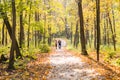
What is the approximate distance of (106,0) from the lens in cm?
3347

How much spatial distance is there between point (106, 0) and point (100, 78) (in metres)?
22.3

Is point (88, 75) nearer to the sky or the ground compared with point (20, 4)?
nearer to the ground

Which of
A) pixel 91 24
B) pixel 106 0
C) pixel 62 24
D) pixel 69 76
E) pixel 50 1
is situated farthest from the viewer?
pixel 62 24

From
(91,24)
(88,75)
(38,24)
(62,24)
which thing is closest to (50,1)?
(91,24)

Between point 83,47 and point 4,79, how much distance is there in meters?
16.4

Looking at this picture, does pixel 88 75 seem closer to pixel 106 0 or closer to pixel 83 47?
pixel 83 47

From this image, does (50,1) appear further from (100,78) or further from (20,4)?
(100,78)

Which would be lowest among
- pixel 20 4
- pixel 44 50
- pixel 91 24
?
pixel 44 50

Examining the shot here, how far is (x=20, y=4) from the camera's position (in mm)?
19922

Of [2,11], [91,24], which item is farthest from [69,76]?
[91,24]

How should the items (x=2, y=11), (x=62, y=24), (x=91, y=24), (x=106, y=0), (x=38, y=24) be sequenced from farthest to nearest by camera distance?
(x=62, y=24) < (x=91, y=24) < (x=106, y=0) < (x=38, y=24) < (x=2, y=11)

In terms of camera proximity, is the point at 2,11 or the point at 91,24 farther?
the point at 91,24

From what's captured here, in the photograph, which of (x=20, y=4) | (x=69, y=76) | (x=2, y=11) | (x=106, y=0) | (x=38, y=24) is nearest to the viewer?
(x=69, y=76)

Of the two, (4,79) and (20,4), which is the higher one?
(20,4)
